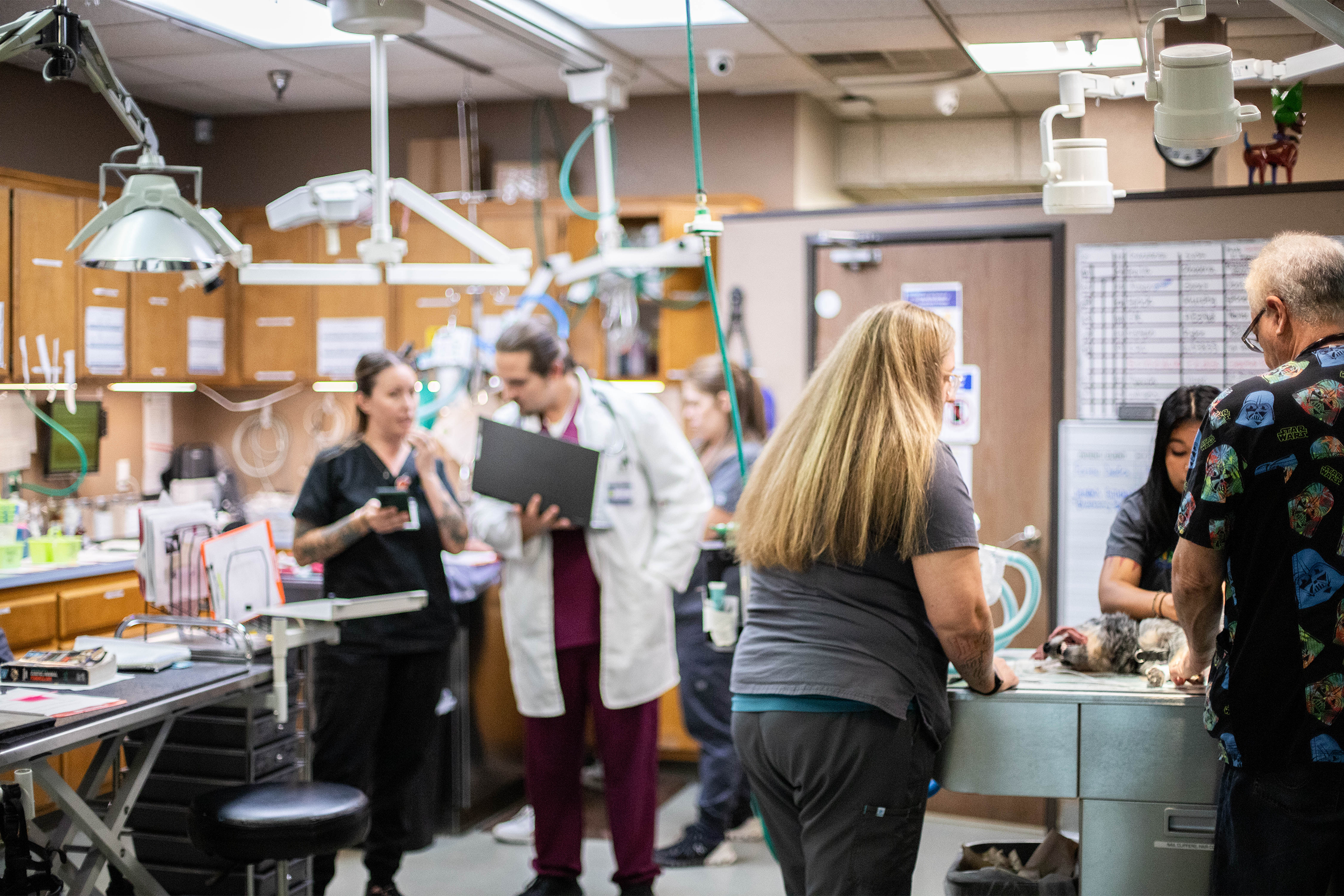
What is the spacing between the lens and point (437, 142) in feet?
15.1

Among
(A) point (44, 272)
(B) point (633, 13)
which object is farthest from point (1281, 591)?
(B) point (633, 13)

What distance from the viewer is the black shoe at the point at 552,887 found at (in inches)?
119

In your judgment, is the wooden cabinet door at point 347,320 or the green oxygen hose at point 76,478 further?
the wooden cabinet door at point 347,320

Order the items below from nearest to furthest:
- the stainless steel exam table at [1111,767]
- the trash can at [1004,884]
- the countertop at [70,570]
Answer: the stainless steel exam table at [1111,767] < the trash can at [1004,884] < the countertop at [70,570]

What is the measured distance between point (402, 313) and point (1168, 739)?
11.9 ft

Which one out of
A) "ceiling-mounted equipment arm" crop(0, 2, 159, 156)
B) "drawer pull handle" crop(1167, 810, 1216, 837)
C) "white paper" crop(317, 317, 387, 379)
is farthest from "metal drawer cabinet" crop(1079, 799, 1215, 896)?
"white paper" crop(317, 317, 387, 379)

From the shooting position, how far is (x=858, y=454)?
180 centimetres

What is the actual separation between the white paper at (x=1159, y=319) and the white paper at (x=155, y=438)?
7.61 feet

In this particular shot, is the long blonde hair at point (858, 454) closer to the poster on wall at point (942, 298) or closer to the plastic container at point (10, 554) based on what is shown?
the poster on wall at point (942, 298)

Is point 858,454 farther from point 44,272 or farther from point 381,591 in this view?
point 44,272

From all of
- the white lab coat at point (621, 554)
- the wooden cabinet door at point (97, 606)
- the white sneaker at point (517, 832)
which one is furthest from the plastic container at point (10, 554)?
the white sneaker at point (517, 832)

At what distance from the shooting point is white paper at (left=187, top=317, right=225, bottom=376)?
122 inches

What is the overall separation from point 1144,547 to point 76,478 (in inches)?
91.7

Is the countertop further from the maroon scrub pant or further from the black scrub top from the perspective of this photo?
the maroon scrub pant
